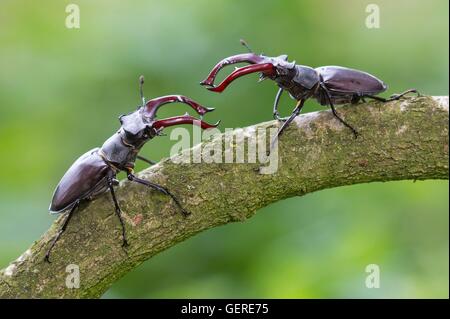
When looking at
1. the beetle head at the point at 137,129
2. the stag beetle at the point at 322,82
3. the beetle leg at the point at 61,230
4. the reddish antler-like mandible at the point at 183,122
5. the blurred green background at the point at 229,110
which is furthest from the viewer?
the blurred green background at the point at 229,110

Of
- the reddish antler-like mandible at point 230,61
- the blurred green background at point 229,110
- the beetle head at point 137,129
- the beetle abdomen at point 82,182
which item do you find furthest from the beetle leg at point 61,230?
the blurred green background at point 229,110

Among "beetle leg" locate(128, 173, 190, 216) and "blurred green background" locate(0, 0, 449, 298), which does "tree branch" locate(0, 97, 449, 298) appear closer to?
"beetle leg" locate(128, 173, 190, 216)

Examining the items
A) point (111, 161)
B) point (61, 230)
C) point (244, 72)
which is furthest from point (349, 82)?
point (61, 230)

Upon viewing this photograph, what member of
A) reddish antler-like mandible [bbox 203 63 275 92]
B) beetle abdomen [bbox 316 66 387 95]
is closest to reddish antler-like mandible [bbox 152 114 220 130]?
reddish antler-like mandible [bbox 203 63 275 92]

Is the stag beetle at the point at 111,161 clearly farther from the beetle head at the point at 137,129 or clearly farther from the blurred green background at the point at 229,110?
the blurred green background at the point at 229,110

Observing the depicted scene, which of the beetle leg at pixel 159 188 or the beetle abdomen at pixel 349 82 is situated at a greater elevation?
the beetle abdomen at pixel 349 82
